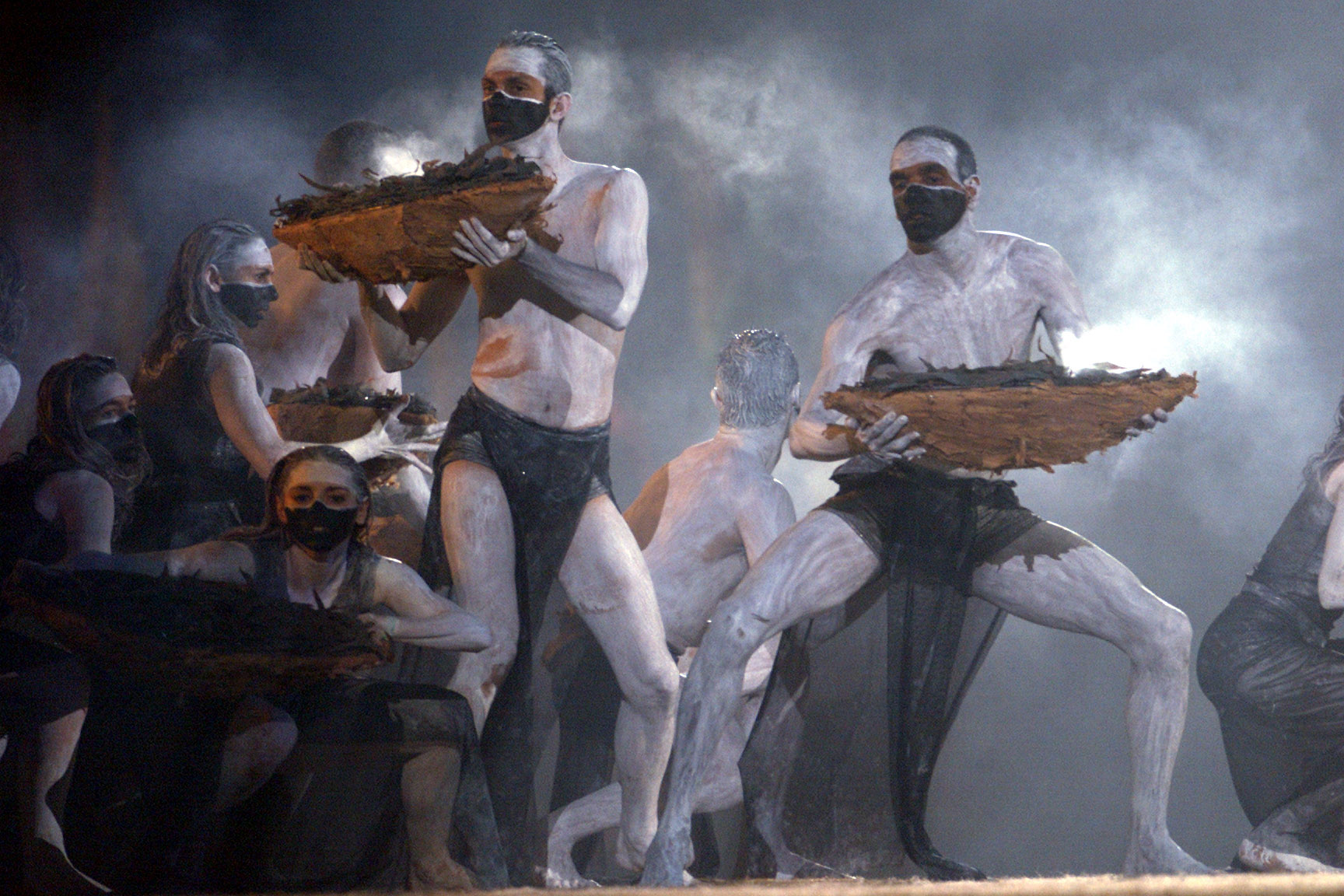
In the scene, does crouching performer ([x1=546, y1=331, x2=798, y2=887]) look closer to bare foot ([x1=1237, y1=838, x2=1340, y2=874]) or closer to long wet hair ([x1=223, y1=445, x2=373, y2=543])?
long wet hair ([x1=223, y1=445, x2=373, y2=543])

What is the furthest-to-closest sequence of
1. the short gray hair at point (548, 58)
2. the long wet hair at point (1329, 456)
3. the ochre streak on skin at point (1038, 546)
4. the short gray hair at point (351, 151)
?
the short gray hair at point (351, 151), the long wet hair at point (1329, 456), the short gray hair at point (548, 58), the ochre streak on skin at point (1038, 546)

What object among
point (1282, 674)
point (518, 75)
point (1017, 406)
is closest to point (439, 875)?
point (1017, 406)

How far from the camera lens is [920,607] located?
17.6 feet

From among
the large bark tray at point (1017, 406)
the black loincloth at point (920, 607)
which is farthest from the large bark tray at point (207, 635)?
the large bark tray at point (1017, 406)

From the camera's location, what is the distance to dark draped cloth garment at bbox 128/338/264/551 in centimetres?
549

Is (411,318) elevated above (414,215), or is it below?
below

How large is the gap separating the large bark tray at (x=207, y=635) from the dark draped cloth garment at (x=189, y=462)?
2.37 ft

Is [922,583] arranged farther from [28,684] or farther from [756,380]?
[28,684]

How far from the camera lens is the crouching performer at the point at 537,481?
198 inches

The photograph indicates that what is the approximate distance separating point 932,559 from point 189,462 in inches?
96.4

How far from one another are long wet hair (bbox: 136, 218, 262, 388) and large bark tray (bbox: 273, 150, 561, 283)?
2.10 feet

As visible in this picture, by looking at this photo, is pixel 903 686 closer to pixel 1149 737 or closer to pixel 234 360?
pixel 1149 737

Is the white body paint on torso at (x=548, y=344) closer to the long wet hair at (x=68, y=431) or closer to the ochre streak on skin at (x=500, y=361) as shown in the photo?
the ochre streak on skin at (x=500, y=361)

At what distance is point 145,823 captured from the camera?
4891mm
